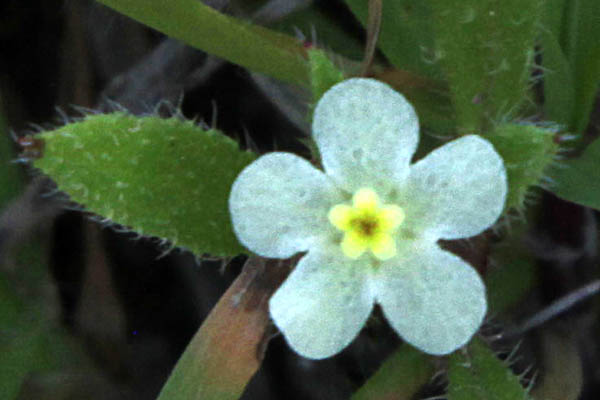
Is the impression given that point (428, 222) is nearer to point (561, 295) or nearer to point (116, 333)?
point (561, 295)

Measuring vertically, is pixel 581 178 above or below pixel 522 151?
below

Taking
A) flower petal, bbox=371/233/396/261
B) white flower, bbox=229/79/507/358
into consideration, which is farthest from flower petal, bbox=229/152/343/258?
flower petal, bbox=371/233/396/261

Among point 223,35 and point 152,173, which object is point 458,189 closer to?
point 152,173

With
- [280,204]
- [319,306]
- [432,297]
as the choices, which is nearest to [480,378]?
[432,297]

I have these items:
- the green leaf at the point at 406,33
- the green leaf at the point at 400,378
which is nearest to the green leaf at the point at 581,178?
the green leaf at the point at 406,33

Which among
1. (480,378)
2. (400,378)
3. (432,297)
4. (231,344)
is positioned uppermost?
(432,297)

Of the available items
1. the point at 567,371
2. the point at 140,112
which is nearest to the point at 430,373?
the point at 567,371
